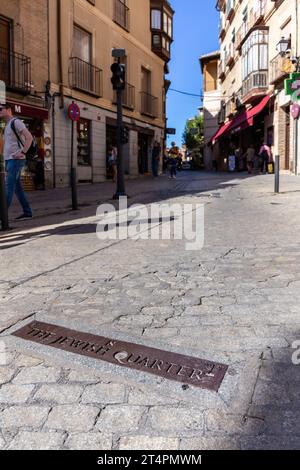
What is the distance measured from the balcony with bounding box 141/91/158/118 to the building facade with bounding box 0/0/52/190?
9.69m

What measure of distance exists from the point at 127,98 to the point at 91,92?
14.6ft

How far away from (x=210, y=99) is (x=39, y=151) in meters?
34.7

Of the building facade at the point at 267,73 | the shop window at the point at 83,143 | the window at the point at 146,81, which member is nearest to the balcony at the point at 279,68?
the building facade at the point at 267,73

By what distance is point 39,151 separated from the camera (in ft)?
51.5

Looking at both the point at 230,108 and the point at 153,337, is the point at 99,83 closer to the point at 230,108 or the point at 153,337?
the point at 230,108

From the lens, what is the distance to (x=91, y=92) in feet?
60.7

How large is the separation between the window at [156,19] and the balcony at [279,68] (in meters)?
11.5

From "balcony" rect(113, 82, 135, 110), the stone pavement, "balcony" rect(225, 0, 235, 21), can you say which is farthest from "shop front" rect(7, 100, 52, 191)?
"balcony" rect(225, 0, 235, 21)

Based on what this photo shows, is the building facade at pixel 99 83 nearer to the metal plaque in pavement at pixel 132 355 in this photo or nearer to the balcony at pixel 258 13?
the balcony at pixel 258 13

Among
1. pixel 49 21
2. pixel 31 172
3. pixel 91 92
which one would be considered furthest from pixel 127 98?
pixel 31 172

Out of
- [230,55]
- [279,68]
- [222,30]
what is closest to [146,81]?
[279,68]

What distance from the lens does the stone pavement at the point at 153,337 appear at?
1694 mm
